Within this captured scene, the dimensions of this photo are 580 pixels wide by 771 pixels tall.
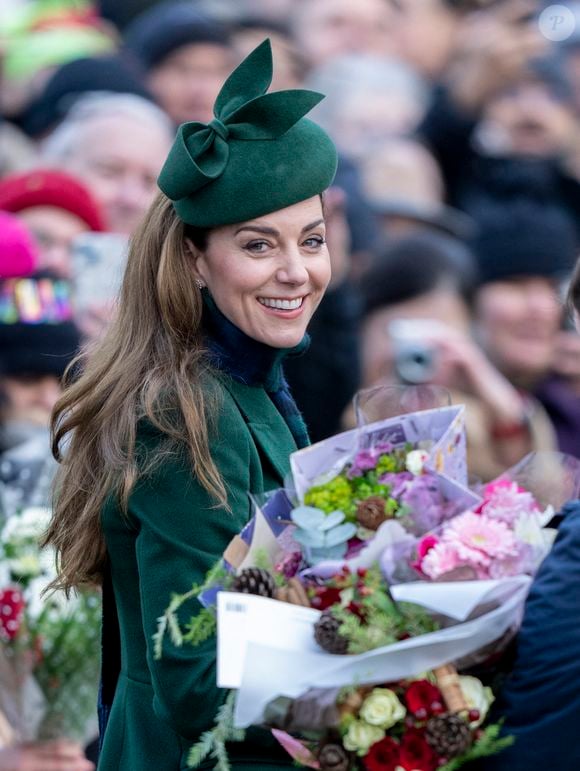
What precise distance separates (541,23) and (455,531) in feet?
15.5

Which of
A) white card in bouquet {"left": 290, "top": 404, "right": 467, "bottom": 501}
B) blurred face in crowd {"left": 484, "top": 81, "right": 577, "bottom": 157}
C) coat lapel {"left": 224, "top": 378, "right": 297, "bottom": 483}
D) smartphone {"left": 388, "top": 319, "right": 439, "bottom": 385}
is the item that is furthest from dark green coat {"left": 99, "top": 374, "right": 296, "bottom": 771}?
blurred face in crowd {"left": 484, "top": 81, "right": 577, "bottom": 157}

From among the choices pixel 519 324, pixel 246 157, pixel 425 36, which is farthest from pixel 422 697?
pixel 425 36

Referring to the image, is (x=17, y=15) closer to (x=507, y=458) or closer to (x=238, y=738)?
(x=507, y=458)

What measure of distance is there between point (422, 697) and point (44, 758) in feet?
6.40

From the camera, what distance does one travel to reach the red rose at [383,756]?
1973 millimetres

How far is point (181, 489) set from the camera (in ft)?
7.72

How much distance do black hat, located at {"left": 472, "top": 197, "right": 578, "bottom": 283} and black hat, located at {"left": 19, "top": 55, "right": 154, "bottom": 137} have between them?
66.1 inches

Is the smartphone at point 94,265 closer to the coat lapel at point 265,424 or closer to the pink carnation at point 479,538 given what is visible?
the coat lapel at point 265,424

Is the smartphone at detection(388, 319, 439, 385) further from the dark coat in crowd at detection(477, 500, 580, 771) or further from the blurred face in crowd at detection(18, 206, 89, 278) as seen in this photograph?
the dark coat in crowd at detection(477, 500, 580, 771)

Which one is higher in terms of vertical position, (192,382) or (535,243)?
(192,382)

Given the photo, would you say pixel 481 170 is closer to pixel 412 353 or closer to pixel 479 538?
Result: pixel 412 353

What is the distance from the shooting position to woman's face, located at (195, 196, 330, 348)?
2502mm

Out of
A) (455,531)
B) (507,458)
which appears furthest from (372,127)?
(455,531)

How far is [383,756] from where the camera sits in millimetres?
1982
